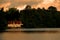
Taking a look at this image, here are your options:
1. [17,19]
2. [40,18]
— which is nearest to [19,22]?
[17,19]

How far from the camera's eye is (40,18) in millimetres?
33656

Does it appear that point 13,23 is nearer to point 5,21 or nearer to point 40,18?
point 5,21

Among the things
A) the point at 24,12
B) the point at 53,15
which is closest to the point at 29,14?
the point at 24,12

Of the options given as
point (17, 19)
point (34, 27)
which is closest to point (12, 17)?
point (17, 19)

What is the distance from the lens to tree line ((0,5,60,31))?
→ 33.1 metres

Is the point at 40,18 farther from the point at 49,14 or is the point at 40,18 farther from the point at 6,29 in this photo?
the point at 6,29

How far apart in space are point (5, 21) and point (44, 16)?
15.6ft

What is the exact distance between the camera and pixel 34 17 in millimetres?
34625

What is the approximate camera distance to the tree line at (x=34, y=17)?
33.1 m

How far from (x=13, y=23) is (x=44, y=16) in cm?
380

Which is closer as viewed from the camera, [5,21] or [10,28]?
[5,21]

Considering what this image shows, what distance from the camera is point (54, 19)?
1346 inches

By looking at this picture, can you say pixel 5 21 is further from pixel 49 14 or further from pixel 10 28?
pixel 49 14

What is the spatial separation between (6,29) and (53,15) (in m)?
5.92
